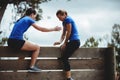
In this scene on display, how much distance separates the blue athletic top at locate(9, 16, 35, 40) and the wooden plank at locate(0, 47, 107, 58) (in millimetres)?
337

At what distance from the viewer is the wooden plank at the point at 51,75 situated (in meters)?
7.47

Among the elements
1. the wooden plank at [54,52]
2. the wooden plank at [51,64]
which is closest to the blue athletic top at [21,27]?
the wooden plank at [54,52]

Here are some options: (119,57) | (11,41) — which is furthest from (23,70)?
(119,57)

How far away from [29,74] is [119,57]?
68.2 metres

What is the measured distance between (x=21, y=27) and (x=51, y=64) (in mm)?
1021

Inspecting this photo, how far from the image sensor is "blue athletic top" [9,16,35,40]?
772cm

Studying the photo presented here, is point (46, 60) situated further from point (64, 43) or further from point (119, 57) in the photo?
point (119, 57)

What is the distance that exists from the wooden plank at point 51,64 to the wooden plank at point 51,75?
0.42ft

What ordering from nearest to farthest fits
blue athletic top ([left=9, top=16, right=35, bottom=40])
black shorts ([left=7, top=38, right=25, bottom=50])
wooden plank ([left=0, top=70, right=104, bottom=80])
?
wooden plank ([left=0, top=70, right=104, bottom=80]) → black shorts ([left=7, top=38, right=25, bottom=50]) → blue athletic top ([left=9, top=16, right=35, bottom=40])

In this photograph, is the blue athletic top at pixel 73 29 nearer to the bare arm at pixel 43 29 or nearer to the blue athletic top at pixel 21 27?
the bare arm at pixel 43 29

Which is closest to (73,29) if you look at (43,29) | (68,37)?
(68,37)

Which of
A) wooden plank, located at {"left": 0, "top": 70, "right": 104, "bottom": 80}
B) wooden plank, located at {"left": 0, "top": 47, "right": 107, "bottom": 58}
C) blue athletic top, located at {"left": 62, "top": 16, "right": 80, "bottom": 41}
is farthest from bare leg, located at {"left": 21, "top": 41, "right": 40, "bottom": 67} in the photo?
blue athletic top, located at {"left": 62, "top": 16, "right": 80, "bottom": 41}

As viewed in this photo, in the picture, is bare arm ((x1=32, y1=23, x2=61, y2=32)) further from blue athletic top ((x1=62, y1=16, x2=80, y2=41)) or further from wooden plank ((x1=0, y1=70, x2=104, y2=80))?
wooden plank ((x1=0, y1=70, x2=104, y2=80))

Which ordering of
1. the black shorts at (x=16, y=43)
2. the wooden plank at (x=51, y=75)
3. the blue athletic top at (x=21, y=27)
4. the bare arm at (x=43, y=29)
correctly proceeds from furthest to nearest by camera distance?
the bare arm at (x=43, y=29), the blue athletic top at (x=21, y=27), the black shorts at (x=16, y=43), the wooden plank at (x=51, y=75)
